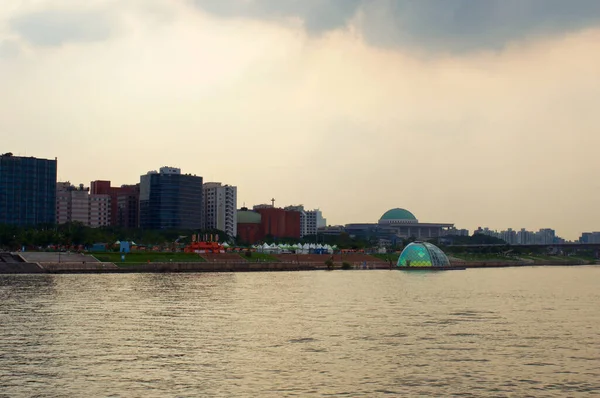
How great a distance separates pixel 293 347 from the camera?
5303 cm

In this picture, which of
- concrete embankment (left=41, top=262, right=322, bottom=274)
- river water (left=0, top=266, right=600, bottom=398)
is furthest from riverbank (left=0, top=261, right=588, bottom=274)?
river water (left=0, top=266, right=600, bottom=398)

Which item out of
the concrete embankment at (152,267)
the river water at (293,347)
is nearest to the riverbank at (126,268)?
the concrete embankment at (152,267)

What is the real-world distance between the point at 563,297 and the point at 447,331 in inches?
1901

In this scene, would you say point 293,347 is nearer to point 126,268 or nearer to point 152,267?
point 126,268

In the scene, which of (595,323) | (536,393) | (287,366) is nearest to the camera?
(536,393)

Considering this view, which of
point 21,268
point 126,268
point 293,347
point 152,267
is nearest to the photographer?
point 293,347

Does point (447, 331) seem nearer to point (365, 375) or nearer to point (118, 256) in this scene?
point (365, 375)

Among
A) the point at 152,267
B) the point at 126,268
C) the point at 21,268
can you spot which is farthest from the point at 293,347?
the point at 152,267

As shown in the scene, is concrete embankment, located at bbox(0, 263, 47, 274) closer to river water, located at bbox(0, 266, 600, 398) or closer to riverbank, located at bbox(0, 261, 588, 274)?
riverbank, located at bbox(0, 261, 588, 274)

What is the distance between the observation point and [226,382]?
41781 mm

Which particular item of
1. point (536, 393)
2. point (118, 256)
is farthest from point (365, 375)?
point (118, 256)

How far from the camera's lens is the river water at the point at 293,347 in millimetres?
40938

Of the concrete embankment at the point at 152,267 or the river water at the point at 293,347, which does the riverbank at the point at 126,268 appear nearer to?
the concrete embankment at the point at 152,267

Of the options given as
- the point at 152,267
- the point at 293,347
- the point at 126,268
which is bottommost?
the point at 293,347
